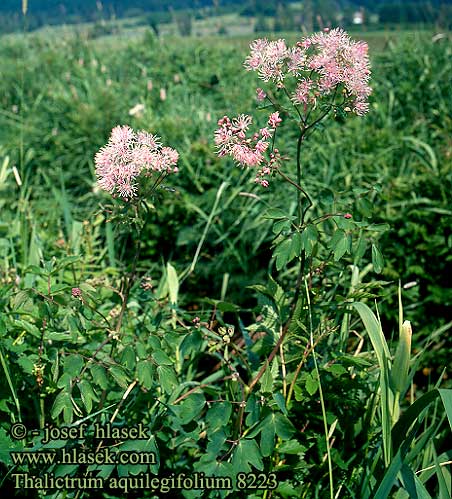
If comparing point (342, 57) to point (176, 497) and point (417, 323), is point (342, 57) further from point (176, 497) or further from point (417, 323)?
point (417, 323)

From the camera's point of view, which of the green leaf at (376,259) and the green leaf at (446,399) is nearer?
the green leaf at (446,399)

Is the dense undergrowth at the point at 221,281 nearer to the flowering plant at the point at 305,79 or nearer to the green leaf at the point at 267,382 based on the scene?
the green leaf at the point at 267,382

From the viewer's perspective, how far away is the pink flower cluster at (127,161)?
155cm

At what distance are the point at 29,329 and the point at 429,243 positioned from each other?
6.17ft

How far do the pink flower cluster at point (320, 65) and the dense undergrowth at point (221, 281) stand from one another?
0.28 m

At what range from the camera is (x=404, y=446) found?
1.49 meters

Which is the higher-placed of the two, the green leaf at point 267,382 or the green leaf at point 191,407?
the green leaf at point 267,382

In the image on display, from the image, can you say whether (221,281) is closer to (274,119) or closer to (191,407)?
(191,407)

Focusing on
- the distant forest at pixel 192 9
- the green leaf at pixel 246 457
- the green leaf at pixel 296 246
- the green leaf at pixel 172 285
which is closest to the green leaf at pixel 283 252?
the green leaf at pixel 296 246

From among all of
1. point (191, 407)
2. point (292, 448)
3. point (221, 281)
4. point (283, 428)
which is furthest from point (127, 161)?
point (221, 281)

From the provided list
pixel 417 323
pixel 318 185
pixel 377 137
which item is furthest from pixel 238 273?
pixel 377 137

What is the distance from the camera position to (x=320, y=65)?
150 centimetres

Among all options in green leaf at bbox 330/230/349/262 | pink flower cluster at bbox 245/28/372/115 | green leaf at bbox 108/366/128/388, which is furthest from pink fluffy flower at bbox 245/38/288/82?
green leaf at bbox 108/366/128/388

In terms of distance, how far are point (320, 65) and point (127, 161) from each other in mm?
507
